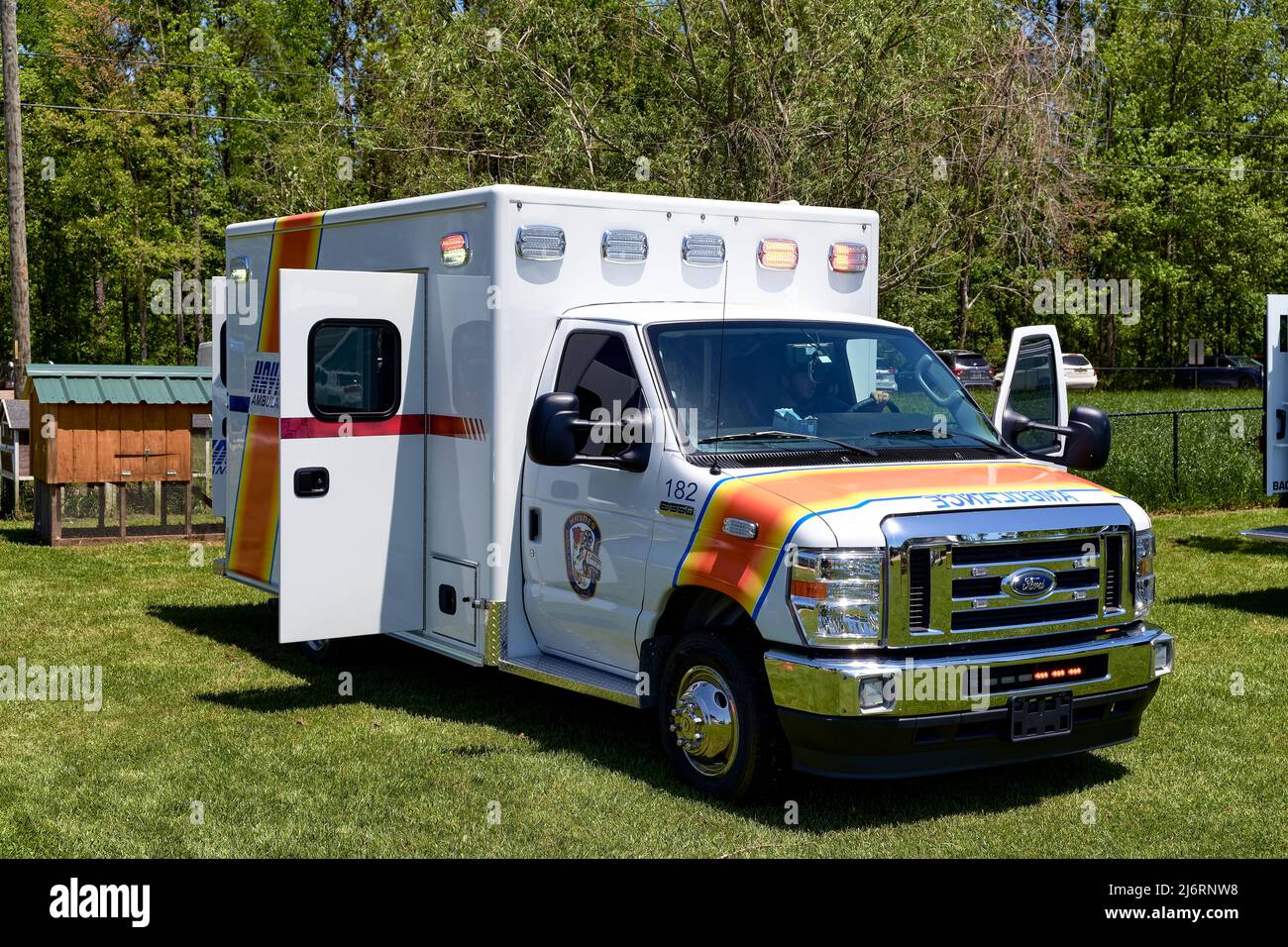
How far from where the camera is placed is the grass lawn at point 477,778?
616cm

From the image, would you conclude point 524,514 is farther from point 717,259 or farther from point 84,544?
point 84,544

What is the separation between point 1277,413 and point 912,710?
7.09 metres

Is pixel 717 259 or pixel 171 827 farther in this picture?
pixel 717 259

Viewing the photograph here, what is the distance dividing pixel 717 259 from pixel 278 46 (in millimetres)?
37132

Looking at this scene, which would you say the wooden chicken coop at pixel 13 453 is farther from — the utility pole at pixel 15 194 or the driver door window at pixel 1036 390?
the driver door window at pixel 1036 390

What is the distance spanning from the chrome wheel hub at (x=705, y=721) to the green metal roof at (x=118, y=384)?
8949 millimetres

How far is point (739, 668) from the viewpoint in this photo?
640cm

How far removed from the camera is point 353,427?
8.21m

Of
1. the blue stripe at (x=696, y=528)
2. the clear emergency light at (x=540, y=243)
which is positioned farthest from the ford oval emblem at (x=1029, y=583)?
the clear emergency light at (x=540, y=243)

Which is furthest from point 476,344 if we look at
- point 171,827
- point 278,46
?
point 278,46

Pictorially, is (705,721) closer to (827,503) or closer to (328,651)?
(827,503)

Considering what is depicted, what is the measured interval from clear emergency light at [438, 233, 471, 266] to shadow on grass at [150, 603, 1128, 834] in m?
2.48

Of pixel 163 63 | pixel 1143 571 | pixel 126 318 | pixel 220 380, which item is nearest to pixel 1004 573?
pixel 1143 571

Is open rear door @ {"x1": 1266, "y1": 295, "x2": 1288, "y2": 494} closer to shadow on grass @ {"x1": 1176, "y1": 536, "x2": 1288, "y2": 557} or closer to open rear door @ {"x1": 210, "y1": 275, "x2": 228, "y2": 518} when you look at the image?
shadow on grass @ {"x1": 1176, "y1": 536, "x2": 1288, "y2": 557}
